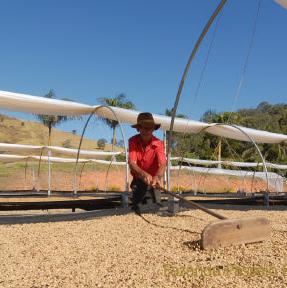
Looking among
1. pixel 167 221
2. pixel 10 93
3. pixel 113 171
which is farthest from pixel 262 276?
pixel 113 171

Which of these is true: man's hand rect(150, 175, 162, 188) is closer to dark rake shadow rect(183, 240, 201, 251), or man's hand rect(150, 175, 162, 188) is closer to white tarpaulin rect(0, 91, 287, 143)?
dark rake shadow rect(183, 240, 201, 251)

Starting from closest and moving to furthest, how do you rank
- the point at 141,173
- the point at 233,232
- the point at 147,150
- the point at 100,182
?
1. the point at 233,232
2. the point at 141,173
3. the point at 147,150
4. the point at 100,182

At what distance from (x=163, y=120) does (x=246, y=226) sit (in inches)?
237

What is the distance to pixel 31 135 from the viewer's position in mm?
76875

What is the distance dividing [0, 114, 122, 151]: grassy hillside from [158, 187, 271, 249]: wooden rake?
63.2m

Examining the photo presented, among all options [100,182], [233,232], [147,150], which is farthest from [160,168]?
[100,182]

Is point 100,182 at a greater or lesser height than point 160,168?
lesser

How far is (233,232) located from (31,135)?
76.3 meters

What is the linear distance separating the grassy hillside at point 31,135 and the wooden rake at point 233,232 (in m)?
63.2

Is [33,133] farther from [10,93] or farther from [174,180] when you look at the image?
[10,93]

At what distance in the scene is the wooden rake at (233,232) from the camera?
3.69 metres

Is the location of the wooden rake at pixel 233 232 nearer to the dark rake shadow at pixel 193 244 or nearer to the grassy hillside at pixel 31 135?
the dark rake shadow at pixel 193 244

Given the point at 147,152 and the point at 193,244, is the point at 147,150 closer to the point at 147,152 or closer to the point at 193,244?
the point at 147,152

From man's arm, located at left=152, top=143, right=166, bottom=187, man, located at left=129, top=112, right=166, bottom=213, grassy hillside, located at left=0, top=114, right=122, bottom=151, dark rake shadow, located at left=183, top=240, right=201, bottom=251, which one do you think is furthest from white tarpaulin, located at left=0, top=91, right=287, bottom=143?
grassy hillside, located at left=0, top=114, right=122, bottom=151
